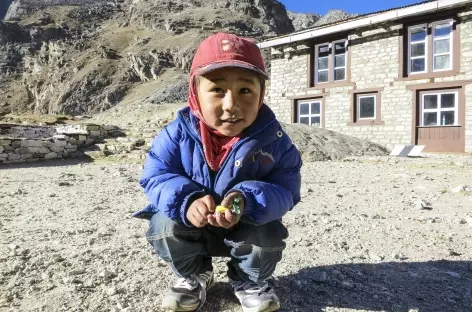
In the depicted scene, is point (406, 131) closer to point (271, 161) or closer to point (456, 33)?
point (456, 33)

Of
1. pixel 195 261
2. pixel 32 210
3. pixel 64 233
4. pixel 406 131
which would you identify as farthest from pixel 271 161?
pixel 406 131

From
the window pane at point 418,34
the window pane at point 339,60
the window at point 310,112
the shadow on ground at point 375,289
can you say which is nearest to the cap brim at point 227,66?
the shadow on ground at point 375,289

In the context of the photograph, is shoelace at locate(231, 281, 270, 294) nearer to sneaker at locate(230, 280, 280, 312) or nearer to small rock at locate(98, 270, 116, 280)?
sneaker at locate(230, 280, 280, 312)

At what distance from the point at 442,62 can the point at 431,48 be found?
2.30 ft

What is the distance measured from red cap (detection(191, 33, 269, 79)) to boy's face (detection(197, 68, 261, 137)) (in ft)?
0.14

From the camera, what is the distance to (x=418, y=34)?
15.0 metres

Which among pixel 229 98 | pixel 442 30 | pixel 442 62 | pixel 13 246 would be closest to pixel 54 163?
pixel 13 246

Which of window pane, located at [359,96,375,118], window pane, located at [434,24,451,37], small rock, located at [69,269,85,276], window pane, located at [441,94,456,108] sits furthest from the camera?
window pane, located at [359,96,375,118]

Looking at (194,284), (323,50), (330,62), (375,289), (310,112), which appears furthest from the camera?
(310,112)

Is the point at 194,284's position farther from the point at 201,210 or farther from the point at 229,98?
the point at 229,98

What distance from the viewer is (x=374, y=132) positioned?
1580 cm

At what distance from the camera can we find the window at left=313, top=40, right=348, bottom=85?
17031 mm

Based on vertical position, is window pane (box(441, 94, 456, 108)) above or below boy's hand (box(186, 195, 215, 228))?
above

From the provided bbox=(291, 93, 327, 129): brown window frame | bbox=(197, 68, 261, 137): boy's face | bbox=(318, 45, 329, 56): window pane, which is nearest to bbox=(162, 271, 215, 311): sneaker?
bbox=(197, 68, 261, 137): boy's face
